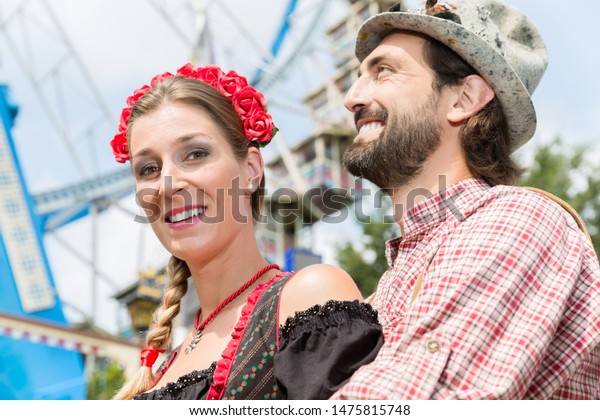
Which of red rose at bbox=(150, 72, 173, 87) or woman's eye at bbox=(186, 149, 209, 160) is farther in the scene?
A: red rose at bbox=(150, 72, 173, 87)

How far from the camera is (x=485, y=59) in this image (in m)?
2.39

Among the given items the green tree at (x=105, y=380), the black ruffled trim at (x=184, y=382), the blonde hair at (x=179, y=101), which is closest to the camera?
the black ruffled trim at (x=184, y=382)

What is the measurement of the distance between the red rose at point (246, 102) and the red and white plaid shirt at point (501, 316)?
0.75 m

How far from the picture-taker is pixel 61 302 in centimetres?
1616

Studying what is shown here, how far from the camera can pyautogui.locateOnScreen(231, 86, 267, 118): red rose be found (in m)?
2.40

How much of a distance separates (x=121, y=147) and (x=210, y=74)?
0.37m

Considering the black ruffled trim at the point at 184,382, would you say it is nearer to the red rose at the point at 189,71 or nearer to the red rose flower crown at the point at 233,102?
the red rose flower crown at the point at 233,102

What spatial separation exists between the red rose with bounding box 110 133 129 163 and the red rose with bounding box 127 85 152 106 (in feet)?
0.36

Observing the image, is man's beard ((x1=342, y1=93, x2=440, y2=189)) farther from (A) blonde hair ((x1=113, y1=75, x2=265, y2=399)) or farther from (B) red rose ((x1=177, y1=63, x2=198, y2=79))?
(B) red rose ((x1=177, y1=63, x2=198, y2=79))

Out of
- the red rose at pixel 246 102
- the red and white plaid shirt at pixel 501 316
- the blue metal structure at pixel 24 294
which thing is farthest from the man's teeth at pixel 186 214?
the blue metal structure at pixel 24 294

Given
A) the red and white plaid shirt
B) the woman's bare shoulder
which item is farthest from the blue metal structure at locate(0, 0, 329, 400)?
the red and white plaid shirt

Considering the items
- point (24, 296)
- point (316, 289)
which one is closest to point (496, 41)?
point (316, 289)

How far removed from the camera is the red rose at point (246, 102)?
2404 mm
